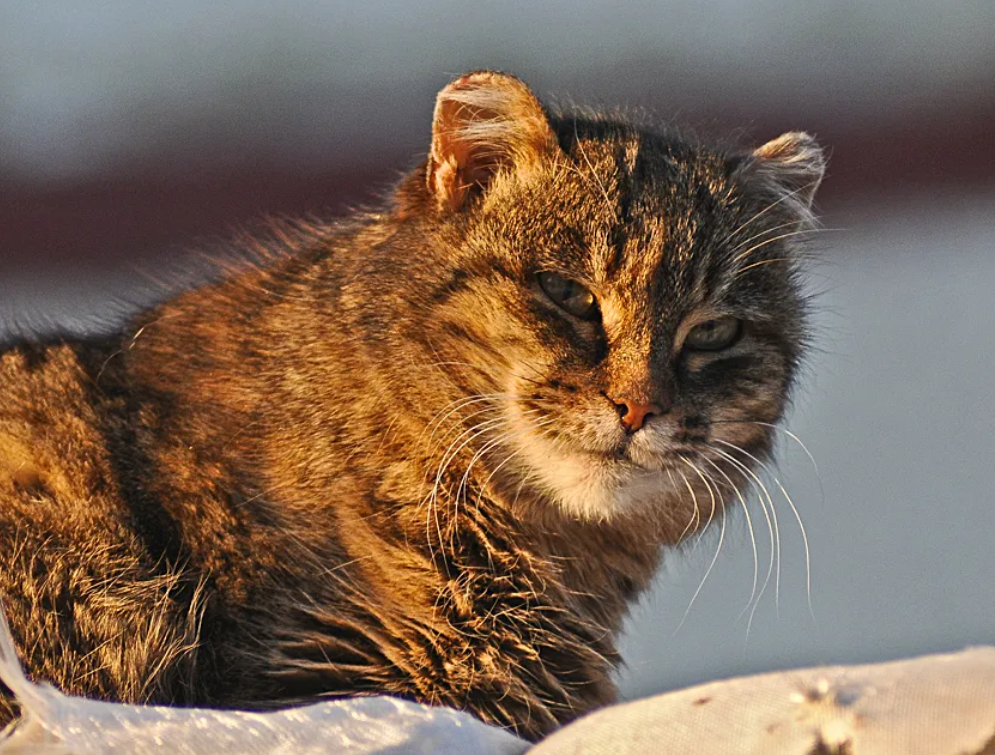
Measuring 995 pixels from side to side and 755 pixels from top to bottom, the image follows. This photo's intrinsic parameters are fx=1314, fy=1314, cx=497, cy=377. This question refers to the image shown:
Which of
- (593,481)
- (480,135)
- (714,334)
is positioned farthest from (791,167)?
(593,481)

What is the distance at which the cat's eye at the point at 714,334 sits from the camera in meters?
1.84

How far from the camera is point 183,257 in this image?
225cm

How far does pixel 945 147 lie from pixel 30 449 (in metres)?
3.01

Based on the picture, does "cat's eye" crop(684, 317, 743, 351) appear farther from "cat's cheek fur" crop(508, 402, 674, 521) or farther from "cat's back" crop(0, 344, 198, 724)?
"cat's back" crop(0, 344, 198, 724)

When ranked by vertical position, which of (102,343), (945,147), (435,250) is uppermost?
(435,250)

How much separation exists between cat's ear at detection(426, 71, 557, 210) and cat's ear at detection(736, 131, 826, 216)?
39 cm

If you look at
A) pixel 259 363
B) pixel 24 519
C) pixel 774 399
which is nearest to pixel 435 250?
pixel 259 363

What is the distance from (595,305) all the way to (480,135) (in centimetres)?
33

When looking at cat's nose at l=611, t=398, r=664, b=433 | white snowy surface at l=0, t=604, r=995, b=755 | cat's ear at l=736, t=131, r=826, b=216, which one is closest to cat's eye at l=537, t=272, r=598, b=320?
cat's nose at l=611, t=398, r=664, b=433

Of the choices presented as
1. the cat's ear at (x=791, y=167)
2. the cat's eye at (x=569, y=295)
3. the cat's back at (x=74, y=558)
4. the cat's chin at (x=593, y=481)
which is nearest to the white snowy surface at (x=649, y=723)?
the cat's back at (x=74, y=558)

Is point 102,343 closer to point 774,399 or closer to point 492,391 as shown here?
point 492,391

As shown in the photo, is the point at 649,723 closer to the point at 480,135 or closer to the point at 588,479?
the point at 588,479

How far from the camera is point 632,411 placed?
172 cm

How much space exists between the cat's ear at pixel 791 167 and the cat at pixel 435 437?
0.06 m
